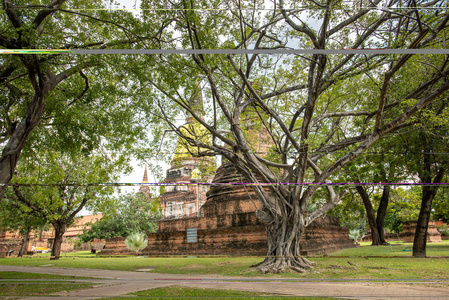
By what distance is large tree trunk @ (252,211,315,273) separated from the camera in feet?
30.5

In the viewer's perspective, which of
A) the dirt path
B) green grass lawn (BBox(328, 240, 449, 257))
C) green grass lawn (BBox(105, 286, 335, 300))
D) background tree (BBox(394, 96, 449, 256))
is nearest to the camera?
green grass lawn (BBox(105, 286, 335, 300))

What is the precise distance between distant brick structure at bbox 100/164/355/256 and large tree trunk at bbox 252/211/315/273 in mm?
4228

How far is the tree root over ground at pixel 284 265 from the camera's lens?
9.11m

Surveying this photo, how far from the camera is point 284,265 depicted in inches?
368

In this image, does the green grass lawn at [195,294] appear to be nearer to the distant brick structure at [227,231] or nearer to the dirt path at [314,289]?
the dirt path at [314,289]

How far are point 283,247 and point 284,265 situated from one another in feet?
1.77

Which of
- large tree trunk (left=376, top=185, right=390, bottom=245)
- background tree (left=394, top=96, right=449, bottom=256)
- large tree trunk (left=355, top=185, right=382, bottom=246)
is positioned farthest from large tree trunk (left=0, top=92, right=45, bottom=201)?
large tree trunk (left=376, top=185, right=390, bottom=245)

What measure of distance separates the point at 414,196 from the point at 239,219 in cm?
1561

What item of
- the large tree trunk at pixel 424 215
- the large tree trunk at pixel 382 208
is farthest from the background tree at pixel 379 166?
the large tree trunk at pixel 382 208

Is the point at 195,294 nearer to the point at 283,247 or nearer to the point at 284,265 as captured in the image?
the point at 284,265

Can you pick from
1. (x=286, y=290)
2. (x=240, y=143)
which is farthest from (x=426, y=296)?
(x=240, y=143)

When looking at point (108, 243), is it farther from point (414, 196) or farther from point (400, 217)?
point (400, 217)

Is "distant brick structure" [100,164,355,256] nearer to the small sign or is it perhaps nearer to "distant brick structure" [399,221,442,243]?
the small sign

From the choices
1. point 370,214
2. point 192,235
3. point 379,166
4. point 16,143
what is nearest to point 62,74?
point 16,143
